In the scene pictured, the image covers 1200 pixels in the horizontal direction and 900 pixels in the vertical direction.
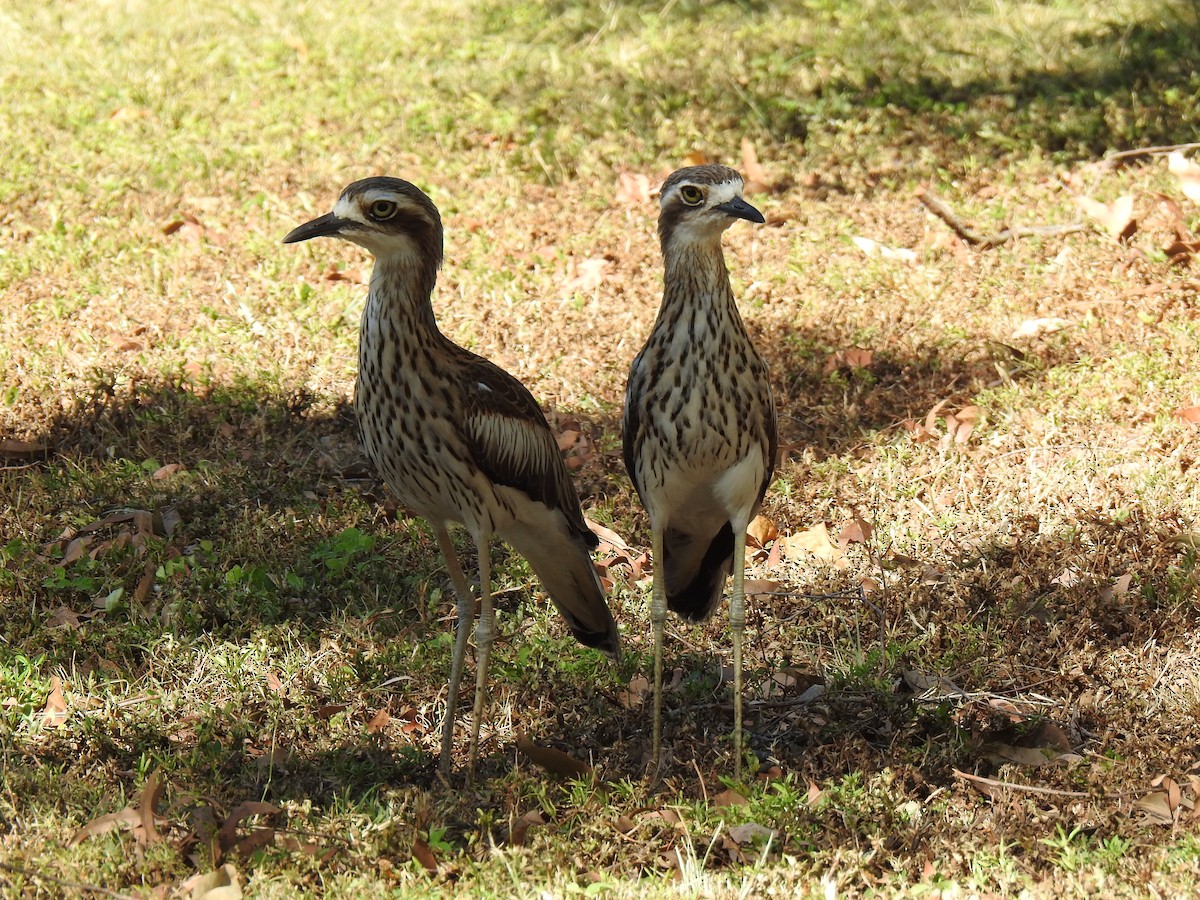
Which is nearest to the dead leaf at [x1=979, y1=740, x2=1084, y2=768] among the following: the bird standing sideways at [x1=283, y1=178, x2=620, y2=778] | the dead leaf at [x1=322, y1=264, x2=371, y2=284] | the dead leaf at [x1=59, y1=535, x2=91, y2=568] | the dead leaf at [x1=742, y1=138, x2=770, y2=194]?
the bird standing sideways at [x1=283, y1=178, x2=620, y2=778]

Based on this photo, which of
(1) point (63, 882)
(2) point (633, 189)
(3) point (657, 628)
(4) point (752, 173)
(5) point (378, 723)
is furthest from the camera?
(4) point (752, 173)

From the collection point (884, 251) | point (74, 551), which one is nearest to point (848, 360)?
point (884, 251)

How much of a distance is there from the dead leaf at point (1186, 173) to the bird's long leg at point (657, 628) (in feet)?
17.2

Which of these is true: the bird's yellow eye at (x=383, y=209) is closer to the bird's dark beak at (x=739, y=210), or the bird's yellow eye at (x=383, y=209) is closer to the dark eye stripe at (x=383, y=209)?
the dark eye stripe at (x=383, y=209)

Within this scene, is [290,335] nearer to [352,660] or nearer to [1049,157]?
[352,660]

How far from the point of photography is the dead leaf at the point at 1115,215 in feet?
27.4

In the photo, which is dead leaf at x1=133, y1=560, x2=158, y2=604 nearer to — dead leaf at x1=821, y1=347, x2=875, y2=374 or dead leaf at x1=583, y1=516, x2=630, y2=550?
dead leaf at x1=583, y1=516, x2=630, y2=550

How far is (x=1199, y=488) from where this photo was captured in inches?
241

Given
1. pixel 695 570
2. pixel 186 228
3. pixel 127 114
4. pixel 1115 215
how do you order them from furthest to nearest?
pixel 127 114
pixel 186 228
pixel 1115 215
pixel 695 570

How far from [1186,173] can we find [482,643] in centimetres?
601

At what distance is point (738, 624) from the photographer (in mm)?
4988

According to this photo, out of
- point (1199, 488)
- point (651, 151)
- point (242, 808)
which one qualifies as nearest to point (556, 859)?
point (242, 808)

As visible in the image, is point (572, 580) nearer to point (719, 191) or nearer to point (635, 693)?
point (635, 693)

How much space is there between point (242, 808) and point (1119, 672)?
10.4ft
